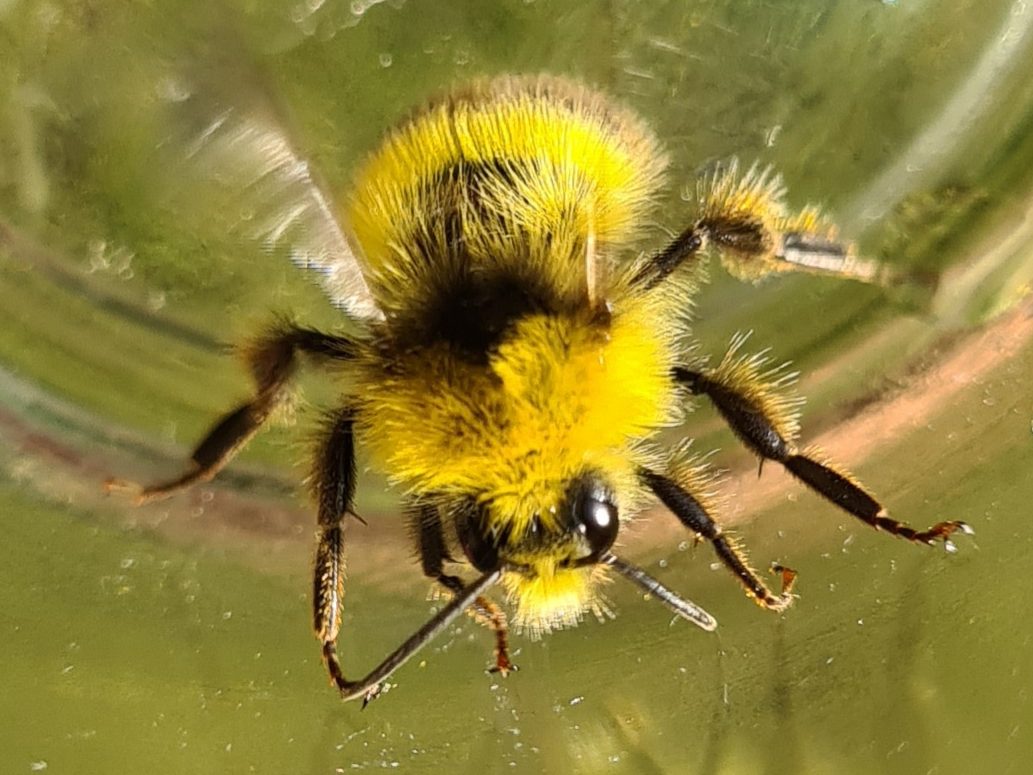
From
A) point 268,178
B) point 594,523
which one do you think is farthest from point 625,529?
point 268,178

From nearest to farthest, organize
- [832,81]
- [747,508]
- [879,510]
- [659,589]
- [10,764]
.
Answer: [659,589]
[879,510]
[10,764]
[747,508]
[832,81]

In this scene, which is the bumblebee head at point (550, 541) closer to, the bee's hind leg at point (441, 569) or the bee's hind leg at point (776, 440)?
the bee's hind leg at point (441, 569)

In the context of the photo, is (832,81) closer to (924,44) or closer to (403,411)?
(924,44)

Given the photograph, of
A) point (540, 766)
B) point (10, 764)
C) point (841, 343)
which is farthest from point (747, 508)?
point (10, 764)

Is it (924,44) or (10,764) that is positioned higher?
(924,44)

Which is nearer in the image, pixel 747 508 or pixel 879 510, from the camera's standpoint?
pixel 879 510

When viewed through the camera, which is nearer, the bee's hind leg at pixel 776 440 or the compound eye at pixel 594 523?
the compound eye at pixel 594 523

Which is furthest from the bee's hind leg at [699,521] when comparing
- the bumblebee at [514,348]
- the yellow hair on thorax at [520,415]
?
the yellow hair on thorax at [520,415]
